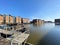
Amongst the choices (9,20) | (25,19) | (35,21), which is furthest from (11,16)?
(35,21)

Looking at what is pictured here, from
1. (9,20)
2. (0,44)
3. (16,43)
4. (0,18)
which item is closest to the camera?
(0,44)

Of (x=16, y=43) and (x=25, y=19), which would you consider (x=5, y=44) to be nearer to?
(x=16, y=43)

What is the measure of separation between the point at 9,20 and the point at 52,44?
3991 centimetres

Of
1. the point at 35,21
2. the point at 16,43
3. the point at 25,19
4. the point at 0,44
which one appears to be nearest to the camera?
the point at 0,44

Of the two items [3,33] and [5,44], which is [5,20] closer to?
[3,33]

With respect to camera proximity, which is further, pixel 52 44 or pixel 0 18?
pixel 0 18

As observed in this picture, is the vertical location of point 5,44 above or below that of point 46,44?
above

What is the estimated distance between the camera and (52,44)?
423 inches

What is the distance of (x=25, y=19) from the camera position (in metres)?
A: 69.5

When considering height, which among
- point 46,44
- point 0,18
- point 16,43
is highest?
point 0,18

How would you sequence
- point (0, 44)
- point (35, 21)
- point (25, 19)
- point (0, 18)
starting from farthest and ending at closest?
point (35, 21)
point (25, 19)
point (0, 18)
point (0, 44)

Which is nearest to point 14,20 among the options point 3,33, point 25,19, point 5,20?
point 5,20

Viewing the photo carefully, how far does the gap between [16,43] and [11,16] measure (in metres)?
43.4

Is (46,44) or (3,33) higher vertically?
(3,33)
